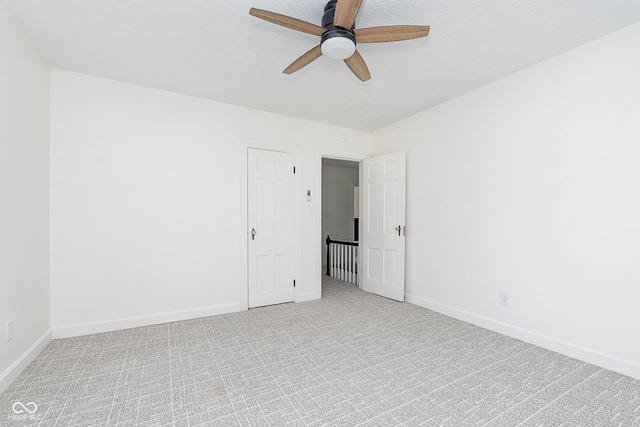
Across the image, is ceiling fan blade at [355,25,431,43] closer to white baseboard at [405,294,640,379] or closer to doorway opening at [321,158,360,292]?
white baseboard at [405,294,640,379]

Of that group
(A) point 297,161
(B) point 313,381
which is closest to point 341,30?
(A) point 297,161

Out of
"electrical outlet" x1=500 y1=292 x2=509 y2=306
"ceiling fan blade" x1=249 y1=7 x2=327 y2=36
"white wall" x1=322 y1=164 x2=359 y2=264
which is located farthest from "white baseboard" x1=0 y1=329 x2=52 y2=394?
"white wall" x1=322 y1=164 x2=359 y2=264

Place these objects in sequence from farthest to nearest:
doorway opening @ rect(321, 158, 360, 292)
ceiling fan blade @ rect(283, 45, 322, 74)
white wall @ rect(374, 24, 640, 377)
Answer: doorway opening @ rect(321, 158, 360, 292), white wall @ rect(374, 24, 640, 377), ceiling fan blade @ rect(283, 45, 322, 74)

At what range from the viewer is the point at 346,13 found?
1.68 meters

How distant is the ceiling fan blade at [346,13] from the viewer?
5.23 ft

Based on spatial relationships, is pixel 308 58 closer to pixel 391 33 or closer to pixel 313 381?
pixel 391 33

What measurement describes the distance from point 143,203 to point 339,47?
248 centimetres

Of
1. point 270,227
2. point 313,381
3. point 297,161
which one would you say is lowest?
point 313,381

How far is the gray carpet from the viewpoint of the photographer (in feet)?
5.43

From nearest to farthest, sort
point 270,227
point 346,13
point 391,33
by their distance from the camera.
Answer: point 346,13
point 391,33
point 270,227

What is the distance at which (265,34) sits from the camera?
7.20 ft

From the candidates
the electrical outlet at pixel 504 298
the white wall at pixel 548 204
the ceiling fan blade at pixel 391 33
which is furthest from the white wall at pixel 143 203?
the electrical outlet at pixel 504 298

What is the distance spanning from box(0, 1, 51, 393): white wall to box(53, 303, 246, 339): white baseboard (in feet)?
0.56

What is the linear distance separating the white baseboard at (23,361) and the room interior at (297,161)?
21mm
